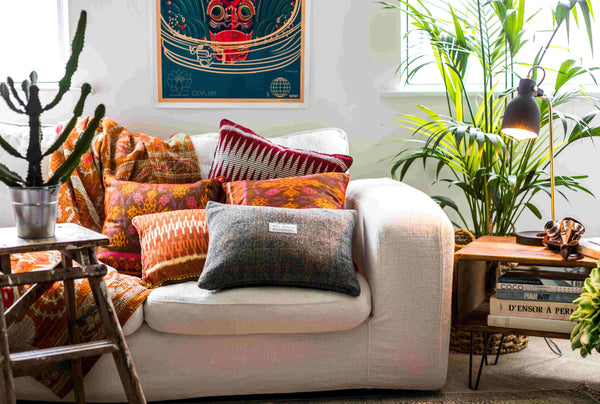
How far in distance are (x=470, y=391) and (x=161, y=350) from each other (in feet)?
3.35

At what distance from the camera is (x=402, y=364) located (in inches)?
75.2

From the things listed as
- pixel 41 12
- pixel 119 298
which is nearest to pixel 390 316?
pixel 119 298

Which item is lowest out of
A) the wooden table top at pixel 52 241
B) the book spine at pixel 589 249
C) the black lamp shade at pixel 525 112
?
the book spine at pixel 589 249

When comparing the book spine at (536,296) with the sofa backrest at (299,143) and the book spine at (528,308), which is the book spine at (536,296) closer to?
the book spine at (528,308)

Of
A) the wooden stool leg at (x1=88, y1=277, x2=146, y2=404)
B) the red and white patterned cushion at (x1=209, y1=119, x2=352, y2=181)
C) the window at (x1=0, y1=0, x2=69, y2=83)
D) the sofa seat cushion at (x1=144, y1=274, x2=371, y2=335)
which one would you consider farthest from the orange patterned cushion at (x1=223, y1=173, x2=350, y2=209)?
the window at (x1=0, y1=0, x2=69, y2=83)

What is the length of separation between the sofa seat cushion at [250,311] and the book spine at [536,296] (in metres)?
0.52

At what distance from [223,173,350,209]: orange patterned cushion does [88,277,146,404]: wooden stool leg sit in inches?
27.2

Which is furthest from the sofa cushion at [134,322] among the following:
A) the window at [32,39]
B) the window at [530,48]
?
the window at [530,48]

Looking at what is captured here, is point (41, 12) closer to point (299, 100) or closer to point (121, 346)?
point (299, 100)

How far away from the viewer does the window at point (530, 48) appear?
2828 mm

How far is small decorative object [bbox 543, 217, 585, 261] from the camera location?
1910 millimetres

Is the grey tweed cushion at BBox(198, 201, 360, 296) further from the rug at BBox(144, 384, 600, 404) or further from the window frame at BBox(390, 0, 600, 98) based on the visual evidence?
the window frame at BBox(390, 0, 600, 98)

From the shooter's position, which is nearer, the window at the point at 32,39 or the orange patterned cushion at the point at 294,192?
the orange patterned cushion at the point at 294,192

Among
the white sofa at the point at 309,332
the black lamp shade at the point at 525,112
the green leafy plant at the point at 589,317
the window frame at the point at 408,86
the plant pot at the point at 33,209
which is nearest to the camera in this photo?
the plant pot at the point at 33,209
